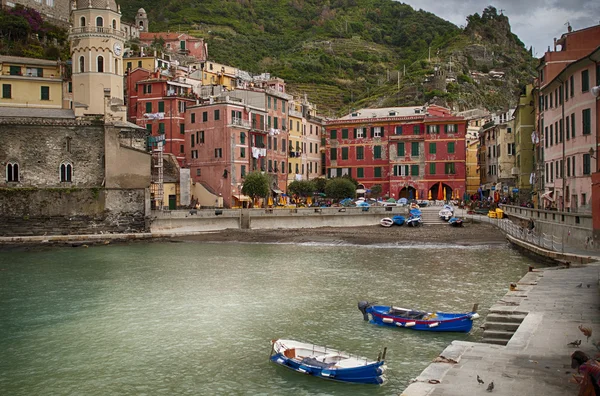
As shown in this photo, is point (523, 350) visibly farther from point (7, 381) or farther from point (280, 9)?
point (280, 9)

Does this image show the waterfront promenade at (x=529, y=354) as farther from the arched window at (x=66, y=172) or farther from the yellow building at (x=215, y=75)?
the yellow building at (x=215, y=75)

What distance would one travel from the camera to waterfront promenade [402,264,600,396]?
12273 millimetres

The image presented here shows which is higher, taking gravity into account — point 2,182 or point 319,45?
point 319,45

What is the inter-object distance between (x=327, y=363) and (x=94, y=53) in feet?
187

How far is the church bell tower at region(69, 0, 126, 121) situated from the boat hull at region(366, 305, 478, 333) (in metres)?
50.0

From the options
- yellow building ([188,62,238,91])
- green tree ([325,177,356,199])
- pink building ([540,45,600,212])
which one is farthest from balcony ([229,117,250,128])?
pink building ([540,45,600,212])

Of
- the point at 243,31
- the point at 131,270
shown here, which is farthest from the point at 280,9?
the point at 131,270

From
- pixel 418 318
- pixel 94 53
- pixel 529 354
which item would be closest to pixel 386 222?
pixel 94 53

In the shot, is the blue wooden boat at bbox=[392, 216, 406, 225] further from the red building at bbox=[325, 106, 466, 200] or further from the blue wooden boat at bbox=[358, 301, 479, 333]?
the blue wooden boat at bbox=[358, 301, 479, 333]

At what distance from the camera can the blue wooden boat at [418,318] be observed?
69.4ft

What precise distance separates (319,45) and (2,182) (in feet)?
399

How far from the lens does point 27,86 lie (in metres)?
65.1

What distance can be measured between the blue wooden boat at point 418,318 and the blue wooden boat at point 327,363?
439 cm

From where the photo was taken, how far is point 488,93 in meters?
131
